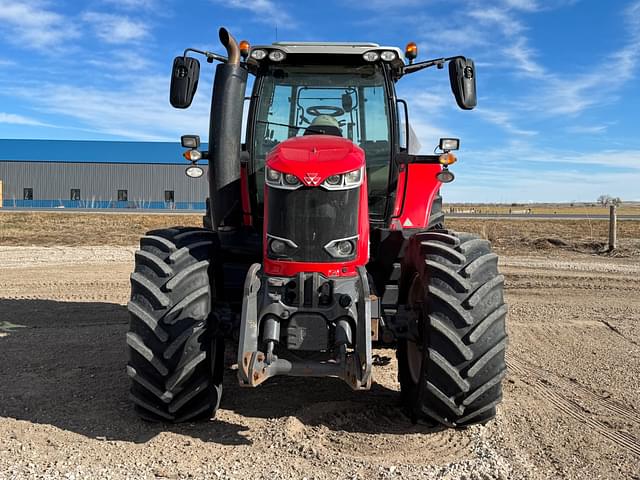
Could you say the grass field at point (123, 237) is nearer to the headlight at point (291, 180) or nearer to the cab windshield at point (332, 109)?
the cab windshield at point (332, 109)

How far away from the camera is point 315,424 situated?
4.09 metres

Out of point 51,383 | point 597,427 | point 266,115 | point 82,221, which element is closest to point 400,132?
point 266,115

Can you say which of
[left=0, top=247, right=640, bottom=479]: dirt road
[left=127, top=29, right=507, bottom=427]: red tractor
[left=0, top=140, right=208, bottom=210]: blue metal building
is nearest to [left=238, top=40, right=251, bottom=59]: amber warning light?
[left=127, top=29, right=507, bottom=427]: red tractor

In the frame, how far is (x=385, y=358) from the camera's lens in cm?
587

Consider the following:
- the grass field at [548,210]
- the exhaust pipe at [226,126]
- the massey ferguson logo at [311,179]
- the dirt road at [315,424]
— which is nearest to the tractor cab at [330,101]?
the exhaust pipe at [226,126]

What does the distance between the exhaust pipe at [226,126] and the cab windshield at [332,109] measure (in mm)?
368

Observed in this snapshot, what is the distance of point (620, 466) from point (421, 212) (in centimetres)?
256

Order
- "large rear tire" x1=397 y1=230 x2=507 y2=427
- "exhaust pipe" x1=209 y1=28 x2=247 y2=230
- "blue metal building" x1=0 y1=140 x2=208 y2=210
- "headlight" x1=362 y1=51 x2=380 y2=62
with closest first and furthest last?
1. "large rear tire" x1=397 y1=230 x2=507 y2=427
2. "exhaust pipe" x1=209 y1=28 x2=247 y2=230
3. "headlight" x1=362 y1=51 x2=380 y2=62
4. "blue metal building" x1=0 y1=140 x2=208 y2=210

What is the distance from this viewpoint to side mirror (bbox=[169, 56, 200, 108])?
14.3 feet

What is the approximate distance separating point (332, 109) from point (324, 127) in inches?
14.5

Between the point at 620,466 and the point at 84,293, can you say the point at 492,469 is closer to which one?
the point at 620,466

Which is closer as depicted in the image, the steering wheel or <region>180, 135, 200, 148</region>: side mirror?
<region>180, 135, 200, 148</region>: side mirror

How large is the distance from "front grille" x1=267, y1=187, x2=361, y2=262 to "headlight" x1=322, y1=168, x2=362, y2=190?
0.03 metres

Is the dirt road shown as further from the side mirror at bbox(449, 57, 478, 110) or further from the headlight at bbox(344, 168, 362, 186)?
the side mirror at bbox(449, 57, 478, 110)
